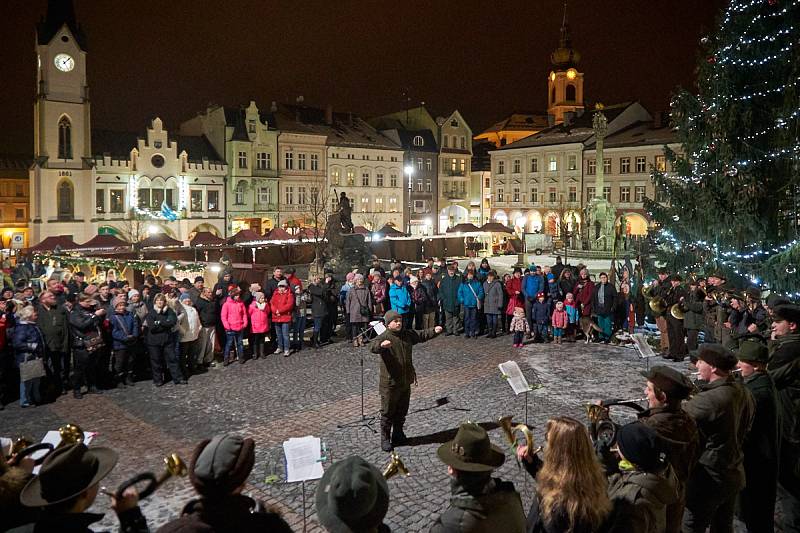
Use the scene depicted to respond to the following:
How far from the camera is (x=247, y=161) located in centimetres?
5762

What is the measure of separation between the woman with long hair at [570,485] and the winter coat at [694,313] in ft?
38.7

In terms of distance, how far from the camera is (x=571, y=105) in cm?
9081

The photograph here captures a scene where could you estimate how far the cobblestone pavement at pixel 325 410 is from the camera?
25.7 feet

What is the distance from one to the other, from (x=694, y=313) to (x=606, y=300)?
7.98 ft

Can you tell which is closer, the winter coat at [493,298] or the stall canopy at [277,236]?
the winter coat at [493,298]

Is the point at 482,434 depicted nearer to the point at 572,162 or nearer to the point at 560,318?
the point at 560,318

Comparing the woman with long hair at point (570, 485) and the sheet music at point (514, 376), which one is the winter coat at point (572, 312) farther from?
the woman with long hair at point (570, 485)

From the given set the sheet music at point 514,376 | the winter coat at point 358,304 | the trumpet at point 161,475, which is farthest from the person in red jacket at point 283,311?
the trumpet at point 161,475

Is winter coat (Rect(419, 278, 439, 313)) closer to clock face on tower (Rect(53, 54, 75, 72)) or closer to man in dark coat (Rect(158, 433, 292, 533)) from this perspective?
man in dark coat (Rect(158, 433, 292, 533))

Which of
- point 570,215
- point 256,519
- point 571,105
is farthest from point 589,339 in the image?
point 571,105

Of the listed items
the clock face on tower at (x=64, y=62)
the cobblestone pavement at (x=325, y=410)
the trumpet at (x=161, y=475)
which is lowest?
the cobblestone pavement at (x=325, y=410)

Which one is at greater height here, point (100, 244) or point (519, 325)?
point (100, 244)

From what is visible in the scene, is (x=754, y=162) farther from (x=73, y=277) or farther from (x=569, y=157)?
(x=569, y=157)

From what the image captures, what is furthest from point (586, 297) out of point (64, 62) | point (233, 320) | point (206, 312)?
point (64, 62)
